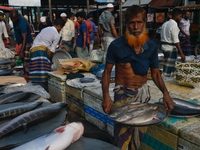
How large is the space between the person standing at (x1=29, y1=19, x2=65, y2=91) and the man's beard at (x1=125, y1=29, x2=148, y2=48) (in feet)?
10.2

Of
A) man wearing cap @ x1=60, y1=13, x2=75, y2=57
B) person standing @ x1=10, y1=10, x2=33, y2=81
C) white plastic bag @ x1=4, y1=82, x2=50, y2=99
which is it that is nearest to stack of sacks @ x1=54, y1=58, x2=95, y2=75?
person standing @ x1=10, y1=10, x2=33, y2=81

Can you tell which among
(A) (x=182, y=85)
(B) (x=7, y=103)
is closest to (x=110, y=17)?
(A) (x=182, y=85)

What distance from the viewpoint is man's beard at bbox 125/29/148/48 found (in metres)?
2.26

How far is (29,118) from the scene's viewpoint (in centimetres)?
222

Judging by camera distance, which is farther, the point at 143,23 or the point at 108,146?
the point at 143,23

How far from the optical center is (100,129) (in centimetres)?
386

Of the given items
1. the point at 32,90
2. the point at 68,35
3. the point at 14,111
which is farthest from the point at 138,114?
the point at 68,35

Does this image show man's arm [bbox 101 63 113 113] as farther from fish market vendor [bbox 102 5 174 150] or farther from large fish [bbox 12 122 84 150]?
large fish [bbox 12 122 84 150]

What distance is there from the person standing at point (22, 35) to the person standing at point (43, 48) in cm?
43

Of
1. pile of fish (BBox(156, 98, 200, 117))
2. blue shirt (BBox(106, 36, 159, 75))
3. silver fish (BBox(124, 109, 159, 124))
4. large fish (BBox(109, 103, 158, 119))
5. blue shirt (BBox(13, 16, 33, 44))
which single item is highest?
blue shirt (BBox(13, 16, 33, 44))

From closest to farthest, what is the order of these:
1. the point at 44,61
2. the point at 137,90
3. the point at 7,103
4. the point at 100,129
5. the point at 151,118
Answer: the point at 151,118 < the point at 137,90 < the point at 7,103 < the point at 100,129 < the point at 44,61

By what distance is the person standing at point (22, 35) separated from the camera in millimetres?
5402

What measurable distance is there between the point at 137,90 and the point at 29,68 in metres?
3.49

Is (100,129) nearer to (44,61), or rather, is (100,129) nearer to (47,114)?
(47,114)
